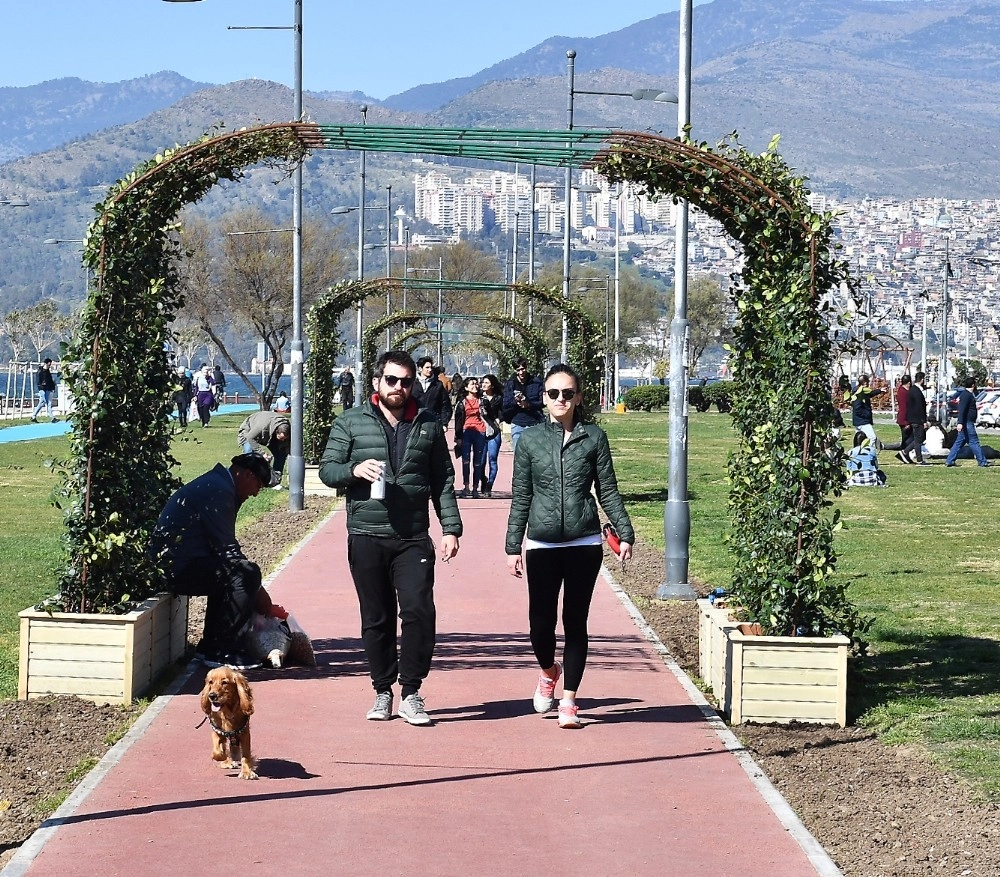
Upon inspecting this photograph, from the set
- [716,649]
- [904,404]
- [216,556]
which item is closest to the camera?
[716,649]

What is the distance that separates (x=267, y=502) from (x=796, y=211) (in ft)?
50.5

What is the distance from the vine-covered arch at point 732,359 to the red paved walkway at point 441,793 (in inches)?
35.1

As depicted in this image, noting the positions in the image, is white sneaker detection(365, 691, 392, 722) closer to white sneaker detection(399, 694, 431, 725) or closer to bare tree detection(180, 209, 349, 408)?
white sneaker detection(399, 694, 431, 725)

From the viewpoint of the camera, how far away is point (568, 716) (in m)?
8.47

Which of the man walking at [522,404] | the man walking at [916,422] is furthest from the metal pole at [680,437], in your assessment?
the man walking at [916,422]

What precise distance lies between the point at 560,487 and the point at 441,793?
77.4 inches

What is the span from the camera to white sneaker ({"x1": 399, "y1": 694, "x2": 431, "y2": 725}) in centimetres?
841

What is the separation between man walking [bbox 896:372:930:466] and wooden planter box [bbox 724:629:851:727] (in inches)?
937

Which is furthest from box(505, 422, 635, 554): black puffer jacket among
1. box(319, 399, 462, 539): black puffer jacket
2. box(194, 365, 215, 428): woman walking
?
box(194, 365, 215, 428): woman walking

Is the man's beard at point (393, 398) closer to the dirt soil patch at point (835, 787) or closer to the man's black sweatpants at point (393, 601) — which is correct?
the man's black sweatpants at point (393, 601)

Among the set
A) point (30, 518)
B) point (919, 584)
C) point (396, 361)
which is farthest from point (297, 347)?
point (396, 361)

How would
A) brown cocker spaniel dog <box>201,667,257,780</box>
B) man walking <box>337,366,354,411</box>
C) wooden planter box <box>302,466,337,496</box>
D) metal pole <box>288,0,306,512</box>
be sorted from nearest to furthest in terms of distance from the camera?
brown cocker spaniel dog <box>201,667,257,780</box>
metal pole <box>288,0,306,512</box>
wooden planter box <box>302,466,337,496</box>
man walking <box>337,366,354,411</box>

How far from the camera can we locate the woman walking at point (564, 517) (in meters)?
8.49

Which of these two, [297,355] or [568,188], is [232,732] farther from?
[568,188]
